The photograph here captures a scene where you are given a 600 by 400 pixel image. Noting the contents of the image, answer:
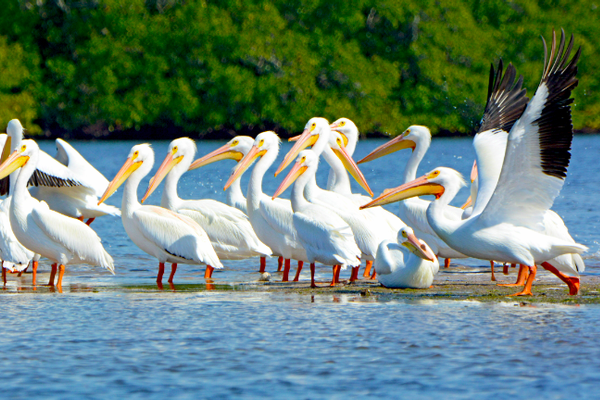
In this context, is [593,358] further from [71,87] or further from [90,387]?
[71,87]

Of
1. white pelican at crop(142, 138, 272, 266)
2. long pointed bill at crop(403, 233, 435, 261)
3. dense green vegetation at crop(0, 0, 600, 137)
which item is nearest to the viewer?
long pointed bill at crop(403, 233, 435, 261)

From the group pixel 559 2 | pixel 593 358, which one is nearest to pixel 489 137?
pixel 593 358

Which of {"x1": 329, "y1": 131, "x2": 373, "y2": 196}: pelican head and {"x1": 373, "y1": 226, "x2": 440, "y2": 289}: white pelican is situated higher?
{"x1": 329, "y1": 131, "x2": 373, "y2": 196}: pelican head

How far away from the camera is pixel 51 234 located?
7.54 meters

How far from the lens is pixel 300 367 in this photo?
193 inches

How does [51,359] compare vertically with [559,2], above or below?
below

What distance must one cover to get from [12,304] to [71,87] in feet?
129

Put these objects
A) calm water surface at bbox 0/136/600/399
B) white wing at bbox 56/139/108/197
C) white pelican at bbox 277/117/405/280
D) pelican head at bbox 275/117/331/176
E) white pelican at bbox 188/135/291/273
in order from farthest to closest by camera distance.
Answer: white wing at bbox 56/139/108/197
white pelican at bbox 188/135/291/273
pelican head at bbox 275/117/331/176
white pelican at bbox 277/117/405/280
calm water surface at bbox 0/136/600/399

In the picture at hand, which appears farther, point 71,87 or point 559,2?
point 559,2

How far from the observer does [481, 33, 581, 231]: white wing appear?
6410 mm

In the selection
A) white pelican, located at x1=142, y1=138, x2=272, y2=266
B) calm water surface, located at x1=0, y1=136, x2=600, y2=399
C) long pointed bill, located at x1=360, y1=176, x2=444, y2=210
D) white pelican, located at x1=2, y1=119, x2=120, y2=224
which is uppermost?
white pelican, located at x1=2, y1=119, x2=120, y2=224

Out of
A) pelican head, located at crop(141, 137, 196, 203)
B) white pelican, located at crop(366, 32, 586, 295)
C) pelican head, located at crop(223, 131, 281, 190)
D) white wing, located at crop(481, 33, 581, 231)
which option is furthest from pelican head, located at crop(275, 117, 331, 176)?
white wing, located at crop(481, 33, 581, 231)

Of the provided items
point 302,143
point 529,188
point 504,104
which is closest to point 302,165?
point 302,143

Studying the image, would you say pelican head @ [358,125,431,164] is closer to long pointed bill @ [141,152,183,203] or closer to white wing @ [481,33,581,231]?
long pointed bill @ [141,152,183,203]
